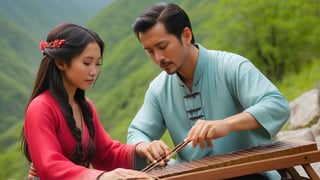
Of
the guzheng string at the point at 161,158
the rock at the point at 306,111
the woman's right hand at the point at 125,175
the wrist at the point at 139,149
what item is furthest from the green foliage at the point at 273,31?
the woman's right hand at the point at 125,175

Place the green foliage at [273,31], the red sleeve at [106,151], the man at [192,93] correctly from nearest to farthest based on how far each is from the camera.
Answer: the man at [192,93] → the red sleeve at [106,151] → the green foliage at [273,31]

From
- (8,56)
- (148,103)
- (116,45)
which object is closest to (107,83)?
(116,45)

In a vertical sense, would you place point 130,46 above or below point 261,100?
above

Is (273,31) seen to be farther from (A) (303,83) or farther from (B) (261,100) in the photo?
(B) (261,100)

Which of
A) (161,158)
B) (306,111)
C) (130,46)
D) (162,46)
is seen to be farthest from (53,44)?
(130,46)

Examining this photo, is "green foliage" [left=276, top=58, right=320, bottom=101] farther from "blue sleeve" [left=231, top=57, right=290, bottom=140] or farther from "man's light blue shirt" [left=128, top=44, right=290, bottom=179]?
"blue sleeve" [left=231, top=57, right=290, bottom=140]

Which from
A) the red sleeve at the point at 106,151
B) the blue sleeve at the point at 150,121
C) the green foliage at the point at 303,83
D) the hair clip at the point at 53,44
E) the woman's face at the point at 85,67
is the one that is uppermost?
the hair clip at the point at 53,44

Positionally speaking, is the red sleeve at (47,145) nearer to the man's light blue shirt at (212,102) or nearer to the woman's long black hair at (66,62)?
the woman's long black hair at (66,62)

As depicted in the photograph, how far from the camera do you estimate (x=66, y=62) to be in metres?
2.52

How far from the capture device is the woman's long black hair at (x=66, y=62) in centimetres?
250

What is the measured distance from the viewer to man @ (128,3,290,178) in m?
2.42

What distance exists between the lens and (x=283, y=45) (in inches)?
629

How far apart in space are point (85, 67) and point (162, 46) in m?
0.39

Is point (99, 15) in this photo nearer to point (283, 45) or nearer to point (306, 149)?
point (283, 45)
